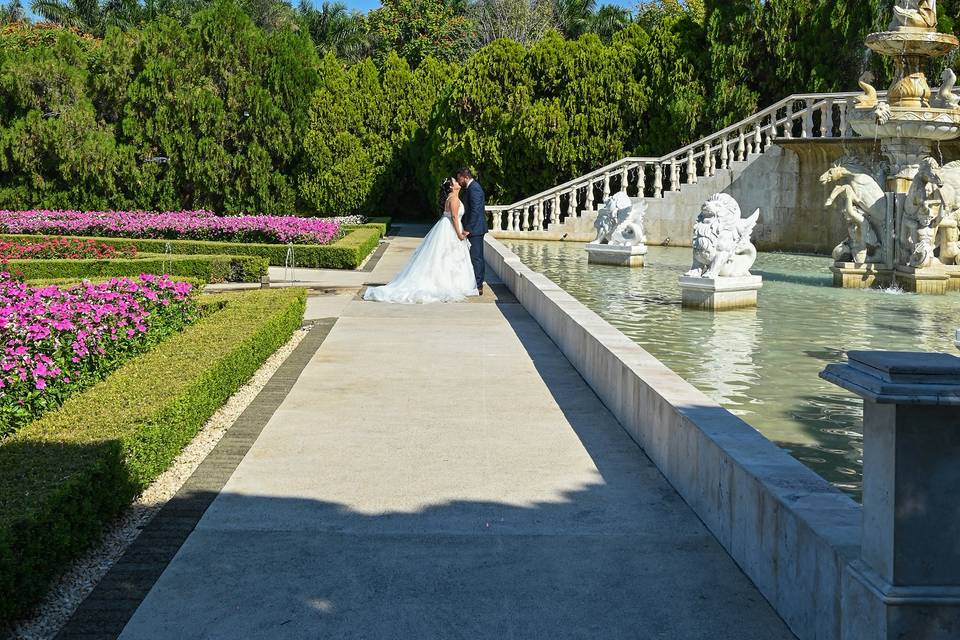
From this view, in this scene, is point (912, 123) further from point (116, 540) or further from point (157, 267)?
point (116, 540)

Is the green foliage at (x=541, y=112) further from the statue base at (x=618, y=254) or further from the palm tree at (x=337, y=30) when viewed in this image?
the palm tree at (x=337, y=30)

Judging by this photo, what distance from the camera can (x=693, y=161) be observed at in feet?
85.2

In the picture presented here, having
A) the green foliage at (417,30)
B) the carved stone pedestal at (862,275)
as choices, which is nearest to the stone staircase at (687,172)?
the carved stone pedestal at (862,275)

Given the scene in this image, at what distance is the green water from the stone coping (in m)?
0.76

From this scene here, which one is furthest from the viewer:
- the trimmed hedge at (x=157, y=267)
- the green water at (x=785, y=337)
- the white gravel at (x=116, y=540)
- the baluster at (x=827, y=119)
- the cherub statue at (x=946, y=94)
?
the baluster at (x=827, y=119)

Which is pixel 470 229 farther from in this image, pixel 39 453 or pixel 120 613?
pixel 120 613

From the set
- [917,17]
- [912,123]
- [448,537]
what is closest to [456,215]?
[912,123]

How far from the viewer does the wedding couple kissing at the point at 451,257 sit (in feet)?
50.0

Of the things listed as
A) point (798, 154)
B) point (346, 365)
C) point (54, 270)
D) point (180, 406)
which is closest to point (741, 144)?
point (798, 154)

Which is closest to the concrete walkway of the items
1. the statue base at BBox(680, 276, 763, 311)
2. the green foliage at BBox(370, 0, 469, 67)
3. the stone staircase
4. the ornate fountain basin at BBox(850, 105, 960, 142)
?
the statue base at BBox(680, 276, 763, 311)

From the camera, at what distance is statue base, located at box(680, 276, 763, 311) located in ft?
41.4

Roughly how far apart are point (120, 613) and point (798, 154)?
876 inches

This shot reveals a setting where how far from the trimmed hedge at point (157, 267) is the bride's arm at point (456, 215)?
13.1 ft

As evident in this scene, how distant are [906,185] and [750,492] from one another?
562 inches
